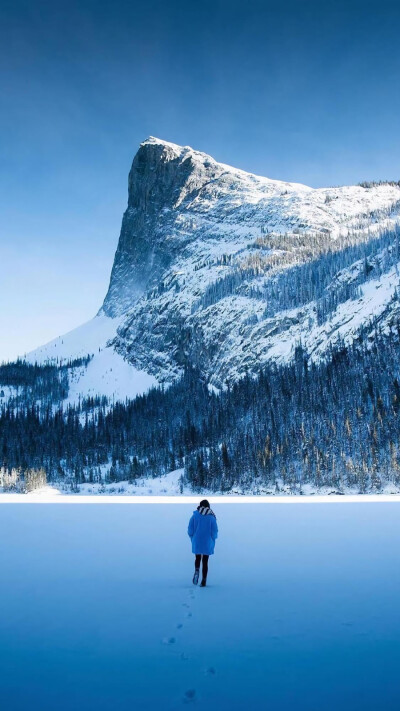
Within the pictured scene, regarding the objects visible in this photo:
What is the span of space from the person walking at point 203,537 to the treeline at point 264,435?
172 feet

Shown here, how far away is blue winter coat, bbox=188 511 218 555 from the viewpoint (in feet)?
32.6

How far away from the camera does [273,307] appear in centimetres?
13375

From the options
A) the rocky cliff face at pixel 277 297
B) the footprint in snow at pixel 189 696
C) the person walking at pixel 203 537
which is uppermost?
the rocky cliff face at pixel 277 297

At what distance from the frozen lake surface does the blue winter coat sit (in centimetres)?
81

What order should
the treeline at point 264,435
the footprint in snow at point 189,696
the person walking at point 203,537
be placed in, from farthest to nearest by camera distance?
the treeline at point 264,435, the person walking at point 203,537, the footprint in snow at point 189,696

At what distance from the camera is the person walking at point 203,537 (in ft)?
32.6

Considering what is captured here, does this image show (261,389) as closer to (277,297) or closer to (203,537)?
(277,297)

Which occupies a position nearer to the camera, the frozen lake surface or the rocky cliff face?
the frozen lake surface

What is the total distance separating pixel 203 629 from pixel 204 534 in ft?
9.55

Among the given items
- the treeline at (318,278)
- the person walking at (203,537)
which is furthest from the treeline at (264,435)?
the person walking at (203,537)

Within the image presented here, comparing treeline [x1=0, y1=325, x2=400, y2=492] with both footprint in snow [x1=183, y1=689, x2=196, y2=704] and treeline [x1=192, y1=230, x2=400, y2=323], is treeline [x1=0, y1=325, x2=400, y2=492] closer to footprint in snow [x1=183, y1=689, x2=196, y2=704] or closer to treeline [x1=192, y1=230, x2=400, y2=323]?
treeline [x1=192, y1=230, x2=400, y2=323]

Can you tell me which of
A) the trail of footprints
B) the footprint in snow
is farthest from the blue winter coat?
the footprint in snow

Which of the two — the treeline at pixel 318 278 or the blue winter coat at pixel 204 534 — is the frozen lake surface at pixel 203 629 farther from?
the treeline at pixel 318 278

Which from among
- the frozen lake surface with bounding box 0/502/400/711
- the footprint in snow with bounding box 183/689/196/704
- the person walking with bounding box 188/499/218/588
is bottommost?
the frozen lake surface with bounding box 0/502/400/711
